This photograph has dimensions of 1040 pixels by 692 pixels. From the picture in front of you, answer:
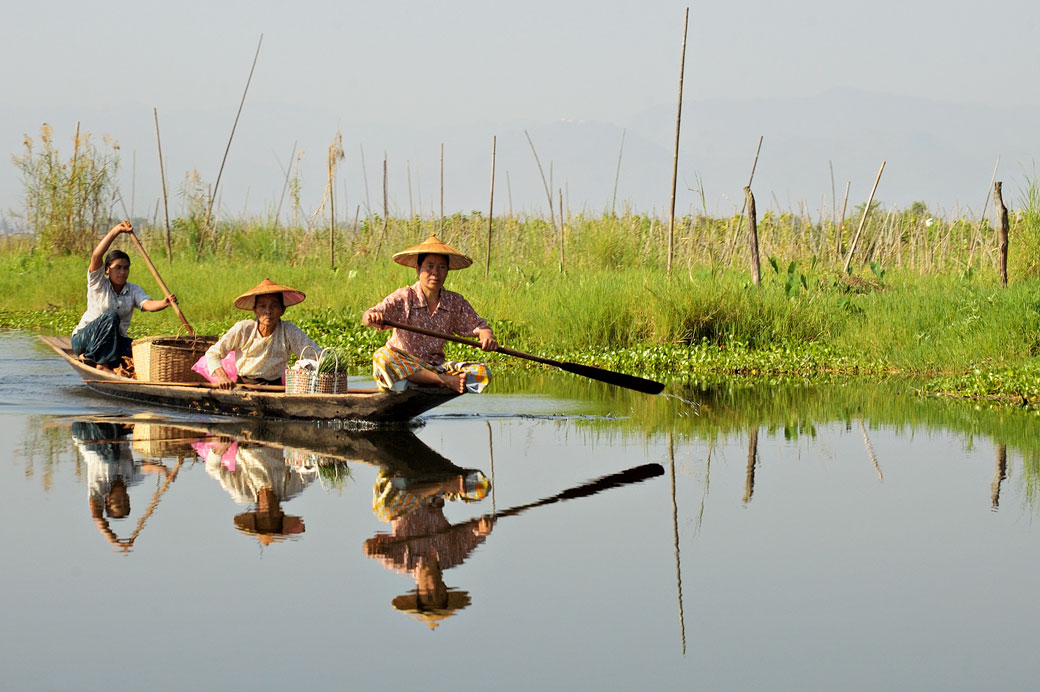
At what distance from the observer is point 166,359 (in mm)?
10656

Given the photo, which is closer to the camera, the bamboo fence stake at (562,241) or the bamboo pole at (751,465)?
the bamboo pole at (751,465)

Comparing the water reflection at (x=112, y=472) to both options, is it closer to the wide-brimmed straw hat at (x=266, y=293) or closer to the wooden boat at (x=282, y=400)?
the wooden boat at (x=282, y=400)

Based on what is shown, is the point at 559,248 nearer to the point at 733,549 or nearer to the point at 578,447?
the point at 578,447

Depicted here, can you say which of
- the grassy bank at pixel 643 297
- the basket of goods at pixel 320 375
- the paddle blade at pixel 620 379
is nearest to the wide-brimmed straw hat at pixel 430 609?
the basket of goods at pixel 320 375

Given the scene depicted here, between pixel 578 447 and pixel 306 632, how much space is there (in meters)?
4.49

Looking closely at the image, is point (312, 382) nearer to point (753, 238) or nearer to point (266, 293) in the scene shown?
point (266, 293)

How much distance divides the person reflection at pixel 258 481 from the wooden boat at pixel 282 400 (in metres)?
0.62

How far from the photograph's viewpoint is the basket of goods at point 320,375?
9328 millimetres

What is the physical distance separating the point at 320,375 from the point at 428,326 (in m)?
0.85

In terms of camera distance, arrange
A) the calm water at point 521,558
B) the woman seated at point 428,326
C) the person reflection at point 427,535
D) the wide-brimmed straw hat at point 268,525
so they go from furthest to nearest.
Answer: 1. the woman seated at point 428,326
2. the wide-brimmed straw hat at point 268,525
3. the person reflection at point 427,535
4. the calm water at point 521,558

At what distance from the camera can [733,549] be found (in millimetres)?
5680

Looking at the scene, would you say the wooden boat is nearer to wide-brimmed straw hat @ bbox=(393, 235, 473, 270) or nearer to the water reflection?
the water reflection

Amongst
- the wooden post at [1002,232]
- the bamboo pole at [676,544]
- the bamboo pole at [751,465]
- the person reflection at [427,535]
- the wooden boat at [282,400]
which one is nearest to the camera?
the bamboo pole at [676,544]

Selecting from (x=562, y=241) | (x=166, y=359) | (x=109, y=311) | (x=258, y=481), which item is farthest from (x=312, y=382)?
(x=562, y=241)
